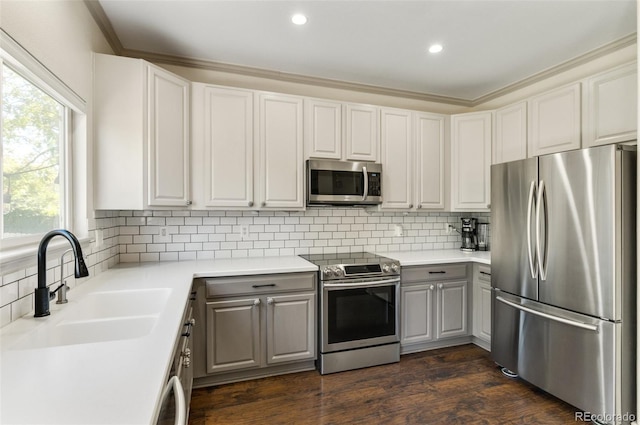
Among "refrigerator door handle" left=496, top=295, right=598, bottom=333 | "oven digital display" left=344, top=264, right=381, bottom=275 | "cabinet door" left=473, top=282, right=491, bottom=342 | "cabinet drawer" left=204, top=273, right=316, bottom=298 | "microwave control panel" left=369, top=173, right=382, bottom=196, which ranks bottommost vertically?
"cabinet door" left=473, top=282, right=491, bottom=342

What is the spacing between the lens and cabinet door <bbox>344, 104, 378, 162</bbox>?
3.01 metres

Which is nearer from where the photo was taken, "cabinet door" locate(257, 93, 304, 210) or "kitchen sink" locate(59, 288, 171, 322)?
"kitchen sink" locate(59, 288, 171, 322)

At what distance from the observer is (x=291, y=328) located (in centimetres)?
255

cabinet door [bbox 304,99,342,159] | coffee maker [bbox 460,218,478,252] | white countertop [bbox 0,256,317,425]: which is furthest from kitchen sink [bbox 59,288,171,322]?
coffee maker [bbox 460,218,478,252]

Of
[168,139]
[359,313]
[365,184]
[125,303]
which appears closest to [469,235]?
[365,184]

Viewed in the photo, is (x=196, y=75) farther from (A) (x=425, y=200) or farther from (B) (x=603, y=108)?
(B) (x=603, y=108)

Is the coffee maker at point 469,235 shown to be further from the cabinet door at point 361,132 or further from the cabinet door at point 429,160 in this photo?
the cabinet door at point 361,132

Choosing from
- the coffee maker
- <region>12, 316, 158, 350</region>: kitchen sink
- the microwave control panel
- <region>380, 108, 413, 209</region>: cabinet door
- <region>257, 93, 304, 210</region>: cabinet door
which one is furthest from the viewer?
the coffee maker

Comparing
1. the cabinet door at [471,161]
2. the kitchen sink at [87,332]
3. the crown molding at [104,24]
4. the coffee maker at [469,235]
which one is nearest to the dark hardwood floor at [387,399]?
the kitchen sink at [87,332]

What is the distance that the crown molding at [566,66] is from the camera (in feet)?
8.05

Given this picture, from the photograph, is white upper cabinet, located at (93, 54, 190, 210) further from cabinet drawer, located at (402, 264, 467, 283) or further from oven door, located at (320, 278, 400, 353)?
cabinet drawer, located at (402, 264, 467, 283)

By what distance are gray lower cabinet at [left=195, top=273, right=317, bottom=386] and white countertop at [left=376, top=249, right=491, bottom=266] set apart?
93cm

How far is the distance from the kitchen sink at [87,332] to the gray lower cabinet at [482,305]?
2.71 metres

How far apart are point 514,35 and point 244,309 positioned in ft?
9.29
